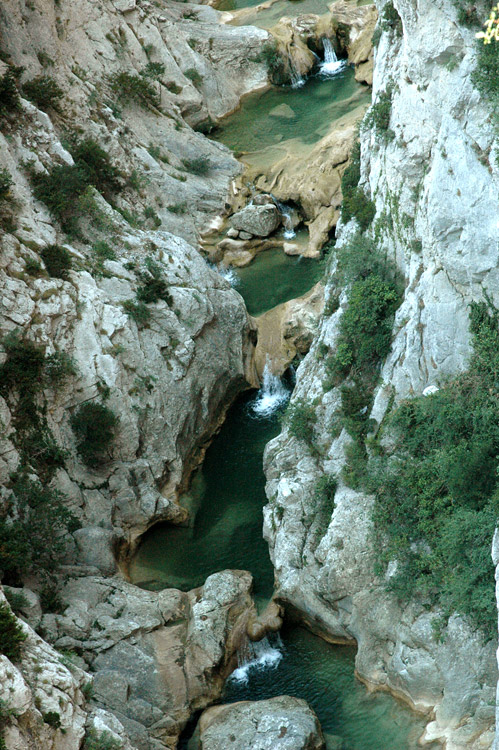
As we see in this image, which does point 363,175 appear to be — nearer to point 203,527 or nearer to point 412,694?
point 203,527

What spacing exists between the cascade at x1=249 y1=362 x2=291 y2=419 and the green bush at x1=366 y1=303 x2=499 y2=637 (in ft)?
29.1

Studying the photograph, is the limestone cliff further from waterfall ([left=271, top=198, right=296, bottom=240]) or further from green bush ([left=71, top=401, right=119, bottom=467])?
waterfall ([left=271, top=198, right=296, bottom=240])

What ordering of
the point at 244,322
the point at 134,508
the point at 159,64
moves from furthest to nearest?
the point at 159,64, the point at 244,322, the point at 134,508

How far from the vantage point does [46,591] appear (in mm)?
20578

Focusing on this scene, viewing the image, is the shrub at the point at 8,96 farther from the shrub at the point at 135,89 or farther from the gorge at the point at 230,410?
the shrub at the point at 135,89

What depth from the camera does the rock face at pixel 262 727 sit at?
17922 mm

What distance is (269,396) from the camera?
30.2 m

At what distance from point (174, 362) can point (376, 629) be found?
489 inches

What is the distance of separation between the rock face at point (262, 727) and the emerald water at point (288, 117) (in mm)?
28227

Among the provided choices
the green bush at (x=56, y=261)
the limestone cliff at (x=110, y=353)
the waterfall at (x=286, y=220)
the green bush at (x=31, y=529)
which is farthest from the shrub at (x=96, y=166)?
the green bush at (x=31, y=529)

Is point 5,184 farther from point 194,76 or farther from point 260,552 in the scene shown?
point 194,76

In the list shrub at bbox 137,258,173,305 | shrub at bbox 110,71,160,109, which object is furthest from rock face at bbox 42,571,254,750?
shrub at bbox 110,71,160,109

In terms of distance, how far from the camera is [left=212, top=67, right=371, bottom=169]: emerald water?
1594 inches

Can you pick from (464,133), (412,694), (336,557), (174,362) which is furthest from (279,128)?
(412,694)
